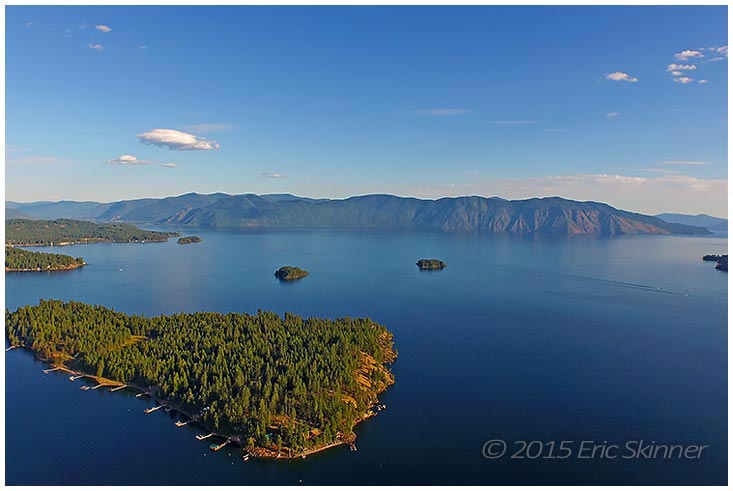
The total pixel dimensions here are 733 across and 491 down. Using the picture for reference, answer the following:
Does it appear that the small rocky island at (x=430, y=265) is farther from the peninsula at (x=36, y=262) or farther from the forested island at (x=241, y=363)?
the peninsula at (x=36, y=262)

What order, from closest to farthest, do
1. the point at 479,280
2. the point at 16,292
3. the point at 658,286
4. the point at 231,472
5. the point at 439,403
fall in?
the point at 231,472 < the point at 439,403 < the point at 16,292 < the point at 658,286 < the point at 479,280

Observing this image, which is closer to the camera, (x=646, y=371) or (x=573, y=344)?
(x=646, y=371)

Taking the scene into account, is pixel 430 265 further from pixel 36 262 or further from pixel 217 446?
pixel 36 262

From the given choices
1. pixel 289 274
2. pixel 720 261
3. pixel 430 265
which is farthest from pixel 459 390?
pixel 720 261

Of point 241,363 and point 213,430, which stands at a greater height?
point 241,363

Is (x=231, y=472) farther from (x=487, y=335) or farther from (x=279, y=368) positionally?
(x=487, y=335)

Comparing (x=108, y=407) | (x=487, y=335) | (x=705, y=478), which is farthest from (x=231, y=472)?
(x=487, y=335)

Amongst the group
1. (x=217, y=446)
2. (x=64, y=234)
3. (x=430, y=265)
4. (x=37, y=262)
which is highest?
(x=64, y=234)
